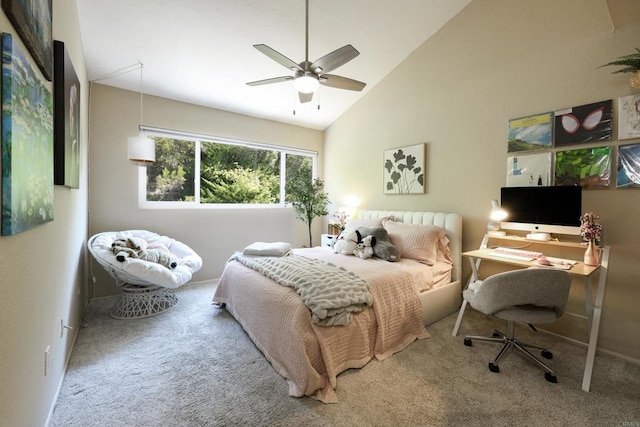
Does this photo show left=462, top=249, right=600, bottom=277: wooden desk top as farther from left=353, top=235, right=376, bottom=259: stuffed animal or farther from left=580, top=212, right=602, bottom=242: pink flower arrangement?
left=353, top=235, right=376, bottom=259: stuffed animal

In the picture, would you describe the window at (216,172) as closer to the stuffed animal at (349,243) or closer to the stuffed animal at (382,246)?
the stuffed animal at (349,243)

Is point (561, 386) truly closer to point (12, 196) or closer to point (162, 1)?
point (12, 196)

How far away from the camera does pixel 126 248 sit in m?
2.61

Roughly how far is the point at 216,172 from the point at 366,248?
2.61 meters

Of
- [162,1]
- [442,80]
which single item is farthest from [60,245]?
[442,80]

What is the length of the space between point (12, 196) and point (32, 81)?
0.53 meters

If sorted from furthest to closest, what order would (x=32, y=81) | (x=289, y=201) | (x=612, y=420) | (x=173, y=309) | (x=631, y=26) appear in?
(x=289, y=201), (x=173, y=309), (x=631, y=26), (x=612, y=420), (x=32, y=81)

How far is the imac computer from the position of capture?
2.21 meters

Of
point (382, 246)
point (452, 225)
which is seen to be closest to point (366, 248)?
point (382, 246)

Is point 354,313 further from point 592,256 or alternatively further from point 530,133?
point 530,133

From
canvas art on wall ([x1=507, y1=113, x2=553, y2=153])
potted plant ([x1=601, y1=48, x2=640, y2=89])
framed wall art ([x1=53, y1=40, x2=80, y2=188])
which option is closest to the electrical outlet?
framed wall art ([x1=53, y1=40, x2=80, y2=188])

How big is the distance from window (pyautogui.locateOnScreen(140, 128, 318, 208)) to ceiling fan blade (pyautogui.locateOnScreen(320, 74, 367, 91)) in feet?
7.19

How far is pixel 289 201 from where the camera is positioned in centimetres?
462

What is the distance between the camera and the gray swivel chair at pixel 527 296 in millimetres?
1761
